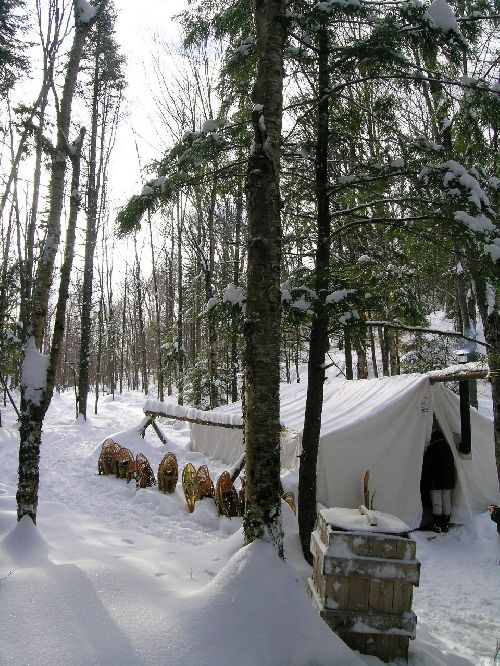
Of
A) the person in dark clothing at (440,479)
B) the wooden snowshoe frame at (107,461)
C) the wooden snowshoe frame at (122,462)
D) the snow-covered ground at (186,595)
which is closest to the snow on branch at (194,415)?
the wooden snowshoe frame at (122,462)

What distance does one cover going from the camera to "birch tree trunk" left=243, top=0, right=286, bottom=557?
4.11 meters

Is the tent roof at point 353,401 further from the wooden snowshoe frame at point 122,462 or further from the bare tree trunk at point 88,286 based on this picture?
the bare tree trunk at point 88,286

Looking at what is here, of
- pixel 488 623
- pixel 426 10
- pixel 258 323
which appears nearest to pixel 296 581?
pixel 258 323

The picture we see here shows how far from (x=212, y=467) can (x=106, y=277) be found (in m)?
23.7

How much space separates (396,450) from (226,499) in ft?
10.6

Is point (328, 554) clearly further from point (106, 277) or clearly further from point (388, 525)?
point (106, 277)

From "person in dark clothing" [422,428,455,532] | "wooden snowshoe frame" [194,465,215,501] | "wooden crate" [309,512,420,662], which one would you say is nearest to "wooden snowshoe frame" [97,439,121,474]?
"wooden snowshoe frame" [194,465,215,501]

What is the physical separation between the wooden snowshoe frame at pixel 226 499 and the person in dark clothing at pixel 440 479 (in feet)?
11.6

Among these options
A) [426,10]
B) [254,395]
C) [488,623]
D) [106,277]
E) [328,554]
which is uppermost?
[106,277]

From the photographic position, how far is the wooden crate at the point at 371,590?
12.6 feet

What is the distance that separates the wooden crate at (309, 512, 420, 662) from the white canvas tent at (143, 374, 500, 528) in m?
4.57

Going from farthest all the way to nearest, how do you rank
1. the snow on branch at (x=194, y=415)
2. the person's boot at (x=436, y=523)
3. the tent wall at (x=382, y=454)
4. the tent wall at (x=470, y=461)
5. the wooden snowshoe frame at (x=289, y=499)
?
the snow on branch at (x=194, y=415), the tent wall at (x=470, y=461), the person's boot at (x=436, y=523), the tent wall at (x=382, y=454), the wooden snowshoe frame at (x=289, y=499)

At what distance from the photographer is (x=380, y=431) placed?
9047 millimetres

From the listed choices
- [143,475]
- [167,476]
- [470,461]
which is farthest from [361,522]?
[143,475]
